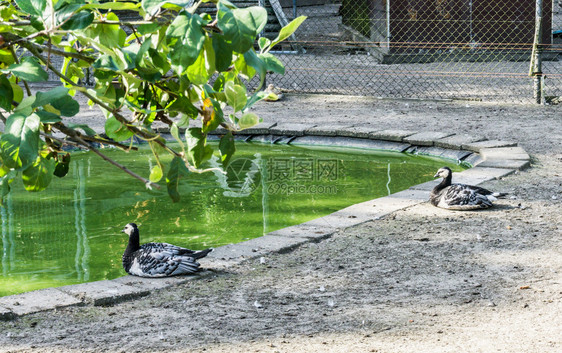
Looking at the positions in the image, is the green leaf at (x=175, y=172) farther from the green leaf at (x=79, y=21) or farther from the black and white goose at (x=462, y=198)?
the black and white goose at (x=462, y=198)

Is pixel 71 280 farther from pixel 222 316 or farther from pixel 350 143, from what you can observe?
pixel 350 143

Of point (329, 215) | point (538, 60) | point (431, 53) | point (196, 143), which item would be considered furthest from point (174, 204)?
point (431, 53)

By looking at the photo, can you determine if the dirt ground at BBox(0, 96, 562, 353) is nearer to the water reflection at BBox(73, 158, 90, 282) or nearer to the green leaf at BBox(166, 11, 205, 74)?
the water reflection at BBox(73, 158, 90, 282)

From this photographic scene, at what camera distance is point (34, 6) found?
4.07ft

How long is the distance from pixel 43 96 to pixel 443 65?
14.4 m

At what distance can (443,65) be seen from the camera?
15023 mm

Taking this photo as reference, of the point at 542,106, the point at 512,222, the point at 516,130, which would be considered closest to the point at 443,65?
the point at 542,106

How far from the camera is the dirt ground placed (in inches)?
142

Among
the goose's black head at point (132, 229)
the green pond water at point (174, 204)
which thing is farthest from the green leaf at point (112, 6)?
the green pond water at point (174, 204)

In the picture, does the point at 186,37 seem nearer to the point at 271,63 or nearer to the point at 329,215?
the point at 271,63

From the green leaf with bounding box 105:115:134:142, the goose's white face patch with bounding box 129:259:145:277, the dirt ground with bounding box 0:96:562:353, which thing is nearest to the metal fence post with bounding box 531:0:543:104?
the dirt ground with bounding box 0:96:562:353

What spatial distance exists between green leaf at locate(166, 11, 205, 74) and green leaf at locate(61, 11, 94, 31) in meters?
0.16

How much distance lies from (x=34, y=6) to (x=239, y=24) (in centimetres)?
37

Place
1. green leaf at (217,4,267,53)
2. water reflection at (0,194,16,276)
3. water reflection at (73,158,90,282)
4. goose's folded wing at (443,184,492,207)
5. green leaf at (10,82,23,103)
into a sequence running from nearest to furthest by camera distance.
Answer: green leaf at (217,4,267,53), green leaf at (10,82,23,103), water reflection at (73,158,90,282), water reflection at (0,194,16,276), goose's folded wing at (443,184,492,207)
